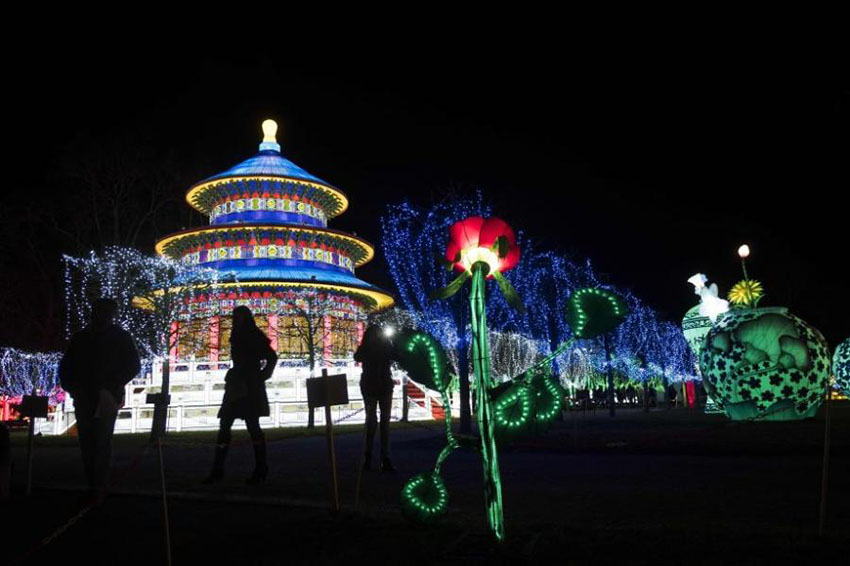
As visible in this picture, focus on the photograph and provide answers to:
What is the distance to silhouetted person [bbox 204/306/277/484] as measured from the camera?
821 centimetres

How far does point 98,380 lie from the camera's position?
6.62 meters

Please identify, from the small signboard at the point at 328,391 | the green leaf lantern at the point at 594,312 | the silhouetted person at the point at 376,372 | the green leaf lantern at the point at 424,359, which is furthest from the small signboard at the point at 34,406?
the green leaf lantern at the point at 594,312

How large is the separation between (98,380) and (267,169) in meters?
37.1

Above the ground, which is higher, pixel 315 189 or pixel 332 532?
pixel 315 189

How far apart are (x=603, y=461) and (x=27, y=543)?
7111mm

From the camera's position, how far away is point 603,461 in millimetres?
10000

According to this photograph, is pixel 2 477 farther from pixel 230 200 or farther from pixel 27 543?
pixel 230 200

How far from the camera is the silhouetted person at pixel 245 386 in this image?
8211 millimetres

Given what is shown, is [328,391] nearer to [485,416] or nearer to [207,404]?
[485,416]

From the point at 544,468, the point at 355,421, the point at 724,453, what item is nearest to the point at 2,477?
the point at 544,468

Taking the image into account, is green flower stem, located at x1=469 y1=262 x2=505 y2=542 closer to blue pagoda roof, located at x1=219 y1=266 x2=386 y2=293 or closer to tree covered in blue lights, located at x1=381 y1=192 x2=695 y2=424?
tree covered in blue lights, located at x1=381 y1=192 x2=695 y2=424

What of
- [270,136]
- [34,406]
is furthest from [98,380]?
[270,136]

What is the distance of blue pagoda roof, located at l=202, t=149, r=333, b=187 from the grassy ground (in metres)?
32.4

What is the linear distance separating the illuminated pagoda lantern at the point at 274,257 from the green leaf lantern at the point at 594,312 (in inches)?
1135
